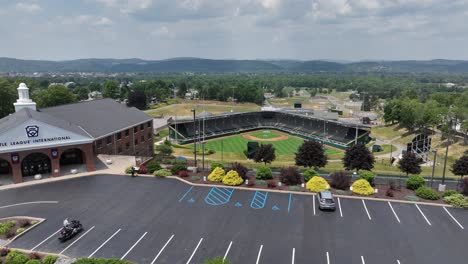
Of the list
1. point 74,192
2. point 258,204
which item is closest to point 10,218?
point 74,192

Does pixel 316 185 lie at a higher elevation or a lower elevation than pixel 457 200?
higher

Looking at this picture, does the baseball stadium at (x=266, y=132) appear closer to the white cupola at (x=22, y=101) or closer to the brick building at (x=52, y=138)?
the brick building at (x=52, y=138)

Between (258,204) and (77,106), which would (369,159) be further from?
(77,106)

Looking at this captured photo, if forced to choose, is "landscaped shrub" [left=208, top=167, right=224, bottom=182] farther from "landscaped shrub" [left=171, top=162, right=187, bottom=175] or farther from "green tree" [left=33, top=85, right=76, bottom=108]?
"green tree" [left=33, top=85, right=76, bottom=108]

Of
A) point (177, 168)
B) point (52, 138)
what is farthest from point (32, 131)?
point (177, 168)

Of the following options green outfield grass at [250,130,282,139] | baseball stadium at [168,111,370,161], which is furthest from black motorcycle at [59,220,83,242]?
green outfield grass at [250,130,282,139]

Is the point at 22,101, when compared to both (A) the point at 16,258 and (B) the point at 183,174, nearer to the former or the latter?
(B) the point at 183,174
